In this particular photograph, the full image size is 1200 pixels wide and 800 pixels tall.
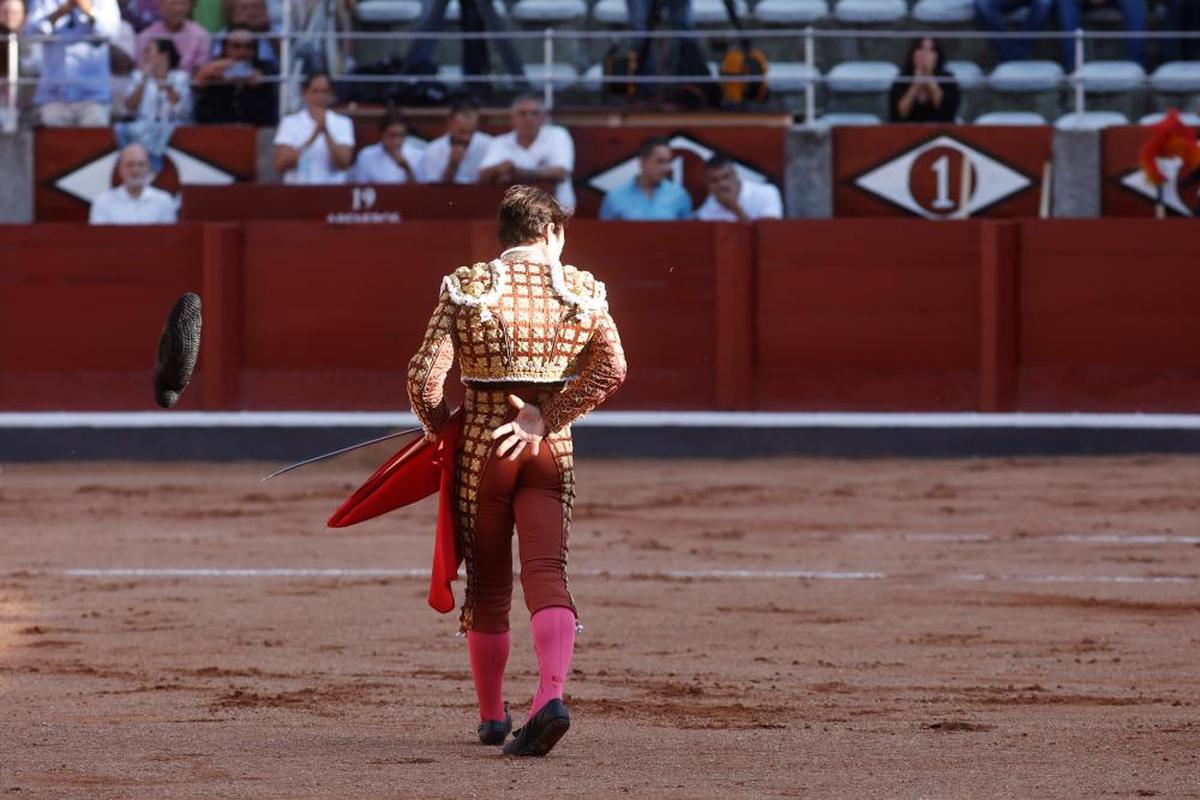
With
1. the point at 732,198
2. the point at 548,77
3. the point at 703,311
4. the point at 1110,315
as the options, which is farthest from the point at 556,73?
the point at 1110,315

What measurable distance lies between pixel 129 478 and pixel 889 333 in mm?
3933

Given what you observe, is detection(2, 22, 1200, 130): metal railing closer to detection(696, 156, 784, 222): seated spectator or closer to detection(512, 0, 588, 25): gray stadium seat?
detection(696, 156, 784, 222): seated spectator

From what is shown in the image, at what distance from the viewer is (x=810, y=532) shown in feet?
29.6

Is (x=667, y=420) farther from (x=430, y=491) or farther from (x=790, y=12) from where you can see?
(x=430, y=491)

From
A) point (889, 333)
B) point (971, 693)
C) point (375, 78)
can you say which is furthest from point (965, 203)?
point (971, 693)

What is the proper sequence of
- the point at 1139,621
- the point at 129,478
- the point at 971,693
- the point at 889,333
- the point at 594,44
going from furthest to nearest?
the point at 594,44 → the point at 889,333 → the point at 129,478 → the point at 1139,621 → the point at 971,693

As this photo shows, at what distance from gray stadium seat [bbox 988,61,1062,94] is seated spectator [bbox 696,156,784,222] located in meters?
1.62

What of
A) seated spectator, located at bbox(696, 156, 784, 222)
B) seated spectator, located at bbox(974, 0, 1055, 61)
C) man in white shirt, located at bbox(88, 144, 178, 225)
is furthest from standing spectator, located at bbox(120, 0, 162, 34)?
seated spectator, located at bbox(974, 0, 1055, 61)

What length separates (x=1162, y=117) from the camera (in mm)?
12445

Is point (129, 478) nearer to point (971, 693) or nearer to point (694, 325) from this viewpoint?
point (694, 325)

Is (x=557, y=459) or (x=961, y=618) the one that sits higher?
(x=557, y=459)

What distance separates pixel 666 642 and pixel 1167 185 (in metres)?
6.83

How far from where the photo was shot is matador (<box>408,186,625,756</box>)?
173 inches

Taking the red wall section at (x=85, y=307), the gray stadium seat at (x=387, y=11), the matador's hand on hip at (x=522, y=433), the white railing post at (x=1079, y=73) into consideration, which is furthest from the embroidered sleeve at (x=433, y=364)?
the gray stadium seat at (x=387, y=11)
